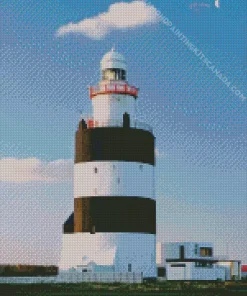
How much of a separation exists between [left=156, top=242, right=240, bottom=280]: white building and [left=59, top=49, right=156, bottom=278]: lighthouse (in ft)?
8.14

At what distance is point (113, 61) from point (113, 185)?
8.35 meters

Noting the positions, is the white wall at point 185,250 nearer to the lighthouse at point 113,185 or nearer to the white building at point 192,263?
the white building at point 192,263

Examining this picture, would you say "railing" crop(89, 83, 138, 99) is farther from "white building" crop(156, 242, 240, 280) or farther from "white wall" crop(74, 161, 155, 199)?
"white building" crop(156, 242, 240, 280)

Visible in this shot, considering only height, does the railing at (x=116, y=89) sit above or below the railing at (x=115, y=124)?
above

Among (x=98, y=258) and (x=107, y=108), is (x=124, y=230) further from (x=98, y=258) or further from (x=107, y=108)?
(x=107, y=108)

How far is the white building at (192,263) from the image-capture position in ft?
183

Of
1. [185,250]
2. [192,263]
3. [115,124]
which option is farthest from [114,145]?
[185,250]

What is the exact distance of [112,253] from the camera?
52.3 m

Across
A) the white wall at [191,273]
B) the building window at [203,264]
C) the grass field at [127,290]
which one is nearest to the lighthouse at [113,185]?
the white wall at [191,273]

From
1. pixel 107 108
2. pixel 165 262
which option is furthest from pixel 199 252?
pixel 107 108

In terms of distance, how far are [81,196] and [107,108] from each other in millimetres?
6088

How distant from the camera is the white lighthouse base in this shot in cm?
5247

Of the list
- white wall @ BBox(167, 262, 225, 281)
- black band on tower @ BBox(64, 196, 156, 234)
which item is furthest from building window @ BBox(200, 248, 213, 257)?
black band on tower @ BBox(64, 196, 156, 234)

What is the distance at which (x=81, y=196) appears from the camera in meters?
53.6
